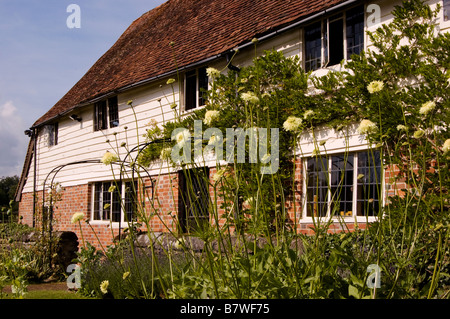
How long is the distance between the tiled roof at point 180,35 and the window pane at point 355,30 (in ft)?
1.54

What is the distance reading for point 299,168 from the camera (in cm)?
771

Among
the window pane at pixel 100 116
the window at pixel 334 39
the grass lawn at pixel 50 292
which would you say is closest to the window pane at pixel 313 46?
the window at pixel 334 39

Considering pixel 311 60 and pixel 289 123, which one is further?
pixel 311 60

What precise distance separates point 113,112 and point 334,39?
8921 mm

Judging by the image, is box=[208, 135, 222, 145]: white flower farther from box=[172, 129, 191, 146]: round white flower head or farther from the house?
the house

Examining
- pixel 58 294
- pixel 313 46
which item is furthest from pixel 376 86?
pixel 58 294

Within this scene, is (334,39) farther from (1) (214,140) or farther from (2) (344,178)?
(1) (214,140)

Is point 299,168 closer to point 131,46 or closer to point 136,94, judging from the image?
point 136,94

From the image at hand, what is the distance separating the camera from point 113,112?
560 inches

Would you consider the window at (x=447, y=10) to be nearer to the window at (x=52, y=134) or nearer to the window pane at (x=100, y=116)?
the window pane at (x=100, y=116)

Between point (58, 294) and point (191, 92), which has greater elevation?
point (191, 92)

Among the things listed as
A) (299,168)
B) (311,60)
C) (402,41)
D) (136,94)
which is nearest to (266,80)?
(311,60)

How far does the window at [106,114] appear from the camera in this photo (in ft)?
46.3

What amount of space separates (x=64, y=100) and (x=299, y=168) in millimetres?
13997
